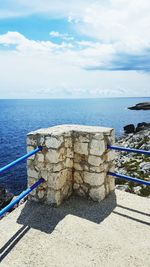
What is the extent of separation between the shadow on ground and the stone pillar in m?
0.16

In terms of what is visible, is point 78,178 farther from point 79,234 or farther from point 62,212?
point 79,234

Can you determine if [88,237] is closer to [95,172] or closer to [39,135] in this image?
[95,172]

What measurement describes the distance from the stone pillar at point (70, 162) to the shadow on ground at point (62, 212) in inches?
6.4

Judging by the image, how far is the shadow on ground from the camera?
17.9ft

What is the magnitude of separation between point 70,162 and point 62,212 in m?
1.24

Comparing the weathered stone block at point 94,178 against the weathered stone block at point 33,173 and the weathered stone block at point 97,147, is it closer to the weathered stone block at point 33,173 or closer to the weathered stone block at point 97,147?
the weathered stone block at point 97,147

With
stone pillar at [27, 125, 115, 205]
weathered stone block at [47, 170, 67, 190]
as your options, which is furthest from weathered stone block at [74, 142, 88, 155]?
weathered stone block at [47, 170, 67, 190]

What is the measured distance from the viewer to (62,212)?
5871mm

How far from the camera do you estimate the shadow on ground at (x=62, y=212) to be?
545 cm

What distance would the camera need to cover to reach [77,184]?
21.8ft

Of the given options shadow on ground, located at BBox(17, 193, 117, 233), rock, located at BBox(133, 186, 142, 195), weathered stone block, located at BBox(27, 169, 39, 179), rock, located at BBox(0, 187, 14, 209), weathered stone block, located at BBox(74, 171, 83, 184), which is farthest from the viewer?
rock, located at BBox(0, 187, 14, 209)

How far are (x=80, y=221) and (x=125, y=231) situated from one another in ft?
3.13

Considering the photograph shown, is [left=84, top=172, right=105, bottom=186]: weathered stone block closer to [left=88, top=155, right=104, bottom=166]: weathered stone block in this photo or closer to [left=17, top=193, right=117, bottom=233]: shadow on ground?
[left=88, top=155, right=104, bottom=166]: weathered stone block

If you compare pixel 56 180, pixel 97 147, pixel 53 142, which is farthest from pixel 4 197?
pixel 97 147
